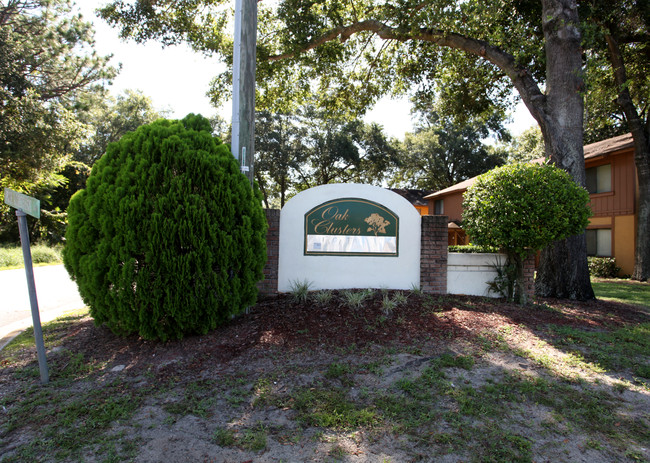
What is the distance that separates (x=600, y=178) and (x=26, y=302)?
20562 mm

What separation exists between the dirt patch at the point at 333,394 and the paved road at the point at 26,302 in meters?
2.06

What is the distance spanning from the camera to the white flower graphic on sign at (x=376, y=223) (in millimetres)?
6535

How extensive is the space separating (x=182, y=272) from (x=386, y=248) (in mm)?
3558

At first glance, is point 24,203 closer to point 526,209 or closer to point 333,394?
point 333,394

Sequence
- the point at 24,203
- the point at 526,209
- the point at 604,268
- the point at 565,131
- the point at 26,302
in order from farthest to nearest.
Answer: the point at 604,268, the point at 26,302, the point at 565,131, the point at 526,209, the point at 24,203

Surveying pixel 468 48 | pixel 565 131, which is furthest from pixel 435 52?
pixel 565 131

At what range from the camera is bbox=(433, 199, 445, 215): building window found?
27484 millimetres

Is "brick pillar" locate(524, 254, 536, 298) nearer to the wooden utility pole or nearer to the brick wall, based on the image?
the brick wall

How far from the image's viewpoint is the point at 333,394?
3.28m

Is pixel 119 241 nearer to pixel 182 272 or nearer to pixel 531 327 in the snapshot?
pixel 182 272

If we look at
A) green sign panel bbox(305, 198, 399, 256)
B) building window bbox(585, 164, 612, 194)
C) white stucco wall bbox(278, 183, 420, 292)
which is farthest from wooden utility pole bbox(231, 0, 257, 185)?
building window bbox(585, 164, 612, 194)

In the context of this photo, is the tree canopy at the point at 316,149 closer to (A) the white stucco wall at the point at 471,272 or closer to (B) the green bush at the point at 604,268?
(B) the green bush at the point at 604,268

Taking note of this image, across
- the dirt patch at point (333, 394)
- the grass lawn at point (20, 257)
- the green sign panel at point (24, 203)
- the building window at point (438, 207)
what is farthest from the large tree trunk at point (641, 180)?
the grass lawn at point (20, 257)

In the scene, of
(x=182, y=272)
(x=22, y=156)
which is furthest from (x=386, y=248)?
(x=22, y=156)
